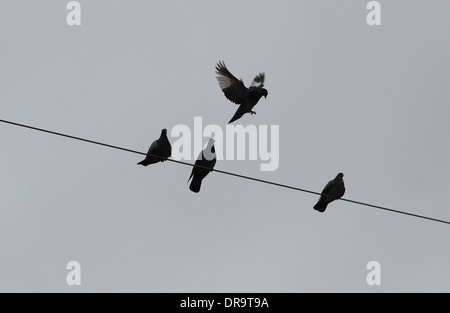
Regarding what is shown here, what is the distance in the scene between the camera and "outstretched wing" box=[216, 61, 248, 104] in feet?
42.9

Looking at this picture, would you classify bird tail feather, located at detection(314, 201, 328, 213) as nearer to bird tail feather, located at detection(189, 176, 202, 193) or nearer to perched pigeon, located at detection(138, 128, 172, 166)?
bird tail feather, located at detection(189, 176, 202, 193)

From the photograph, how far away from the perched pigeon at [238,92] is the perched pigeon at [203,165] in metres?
0.66

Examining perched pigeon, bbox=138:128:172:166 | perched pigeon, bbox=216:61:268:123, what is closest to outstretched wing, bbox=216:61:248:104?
perched pigeon, bbox=216:61:268:123

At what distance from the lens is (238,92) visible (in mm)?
13242

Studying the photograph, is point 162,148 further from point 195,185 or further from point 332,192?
point 332,192

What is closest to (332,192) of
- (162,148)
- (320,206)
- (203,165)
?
(320,206)

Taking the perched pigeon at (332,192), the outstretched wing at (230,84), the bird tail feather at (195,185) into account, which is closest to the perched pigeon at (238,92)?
the outstretched wing at (230,84)

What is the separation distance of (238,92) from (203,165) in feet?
4.07
